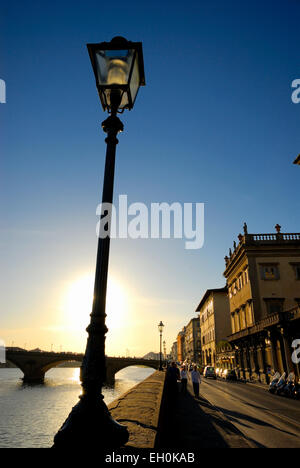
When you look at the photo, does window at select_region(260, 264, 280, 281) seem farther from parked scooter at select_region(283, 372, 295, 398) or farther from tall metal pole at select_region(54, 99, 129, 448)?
tall metal pole at select_region(54, 99, 129, 448)

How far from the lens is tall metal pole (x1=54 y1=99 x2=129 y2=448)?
258 cm

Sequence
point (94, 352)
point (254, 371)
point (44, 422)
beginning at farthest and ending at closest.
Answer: point (254, 371) → point (44, 422) → point (94, 352)

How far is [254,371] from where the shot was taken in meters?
33.3

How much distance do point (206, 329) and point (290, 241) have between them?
1531 inches

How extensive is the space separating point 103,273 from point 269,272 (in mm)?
35432

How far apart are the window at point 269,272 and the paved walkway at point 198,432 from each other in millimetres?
26348

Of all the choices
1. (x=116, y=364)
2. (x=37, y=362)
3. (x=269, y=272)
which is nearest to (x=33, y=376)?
(x=37, y=362)

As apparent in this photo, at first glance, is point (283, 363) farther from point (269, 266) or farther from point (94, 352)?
point (94, 352)

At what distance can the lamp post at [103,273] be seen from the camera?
262 centimetres

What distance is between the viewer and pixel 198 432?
7.90 metres

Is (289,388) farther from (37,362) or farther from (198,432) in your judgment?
(37,362)

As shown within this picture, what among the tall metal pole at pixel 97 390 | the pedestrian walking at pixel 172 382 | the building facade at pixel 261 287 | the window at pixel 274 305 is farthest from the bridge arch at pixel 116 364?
the tall metal pole at pixel 97 390

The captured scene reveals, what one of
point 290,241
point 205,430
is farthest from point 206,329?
point 205,430
